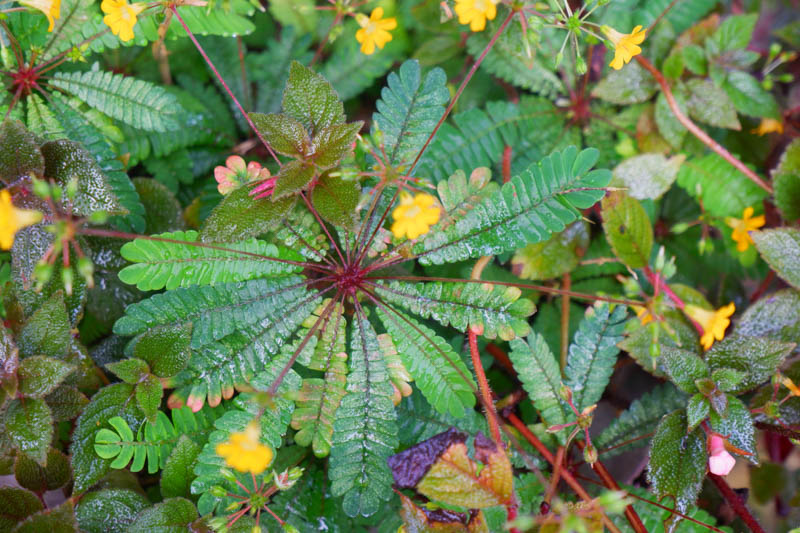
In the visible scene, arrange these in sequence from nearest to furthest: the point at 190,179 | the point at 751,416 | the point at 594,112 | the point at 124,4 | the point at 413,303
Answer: the point at 124,4
the point at 413,303
the point at 751,416
the point at 190,179
the point at 594,112

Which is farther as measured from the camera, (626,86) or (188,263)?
(626,86)

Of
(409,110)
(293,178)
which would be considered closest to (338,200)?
(293,178)

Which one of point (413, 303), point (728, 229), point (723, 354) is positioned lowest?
point (723, 354)

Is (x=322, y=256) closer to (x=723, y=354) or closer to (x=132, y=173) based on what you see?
(x=132, y=173)

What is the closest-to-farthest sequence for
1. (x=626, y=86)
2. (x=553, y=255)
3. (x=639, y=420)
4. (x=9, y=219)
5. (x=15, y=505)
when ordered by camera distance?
(x=9, y=219), (x=15, y=505), (x=639, y=420), (x=553, y=255), (x=626, y=86)

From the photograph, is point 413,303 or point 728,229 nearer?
point 413,303

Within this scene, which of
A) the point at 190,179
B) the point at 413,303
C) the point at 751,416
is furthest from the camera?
the point at 190,179

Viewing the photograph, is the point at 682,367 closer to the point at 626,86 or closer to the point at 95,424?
the point at 626,86

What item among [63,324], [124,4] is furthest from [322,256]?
[124,4]
